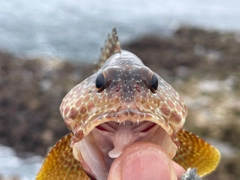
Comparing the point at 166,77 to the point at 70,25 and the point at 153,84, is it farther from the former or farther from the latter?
the point at 70,25

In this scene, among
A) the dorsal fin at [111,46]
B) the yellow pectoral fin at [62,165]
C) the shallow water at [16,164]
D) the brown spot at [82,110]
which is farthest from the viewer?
the shallow water at [16,164]

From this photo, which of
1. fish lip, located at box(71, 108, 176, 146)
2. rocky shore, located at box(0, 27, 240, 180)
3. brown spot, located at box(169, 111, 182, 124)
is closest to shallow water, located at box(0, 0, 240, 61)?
rocky shore, located at box(0, 27, 240, 180)

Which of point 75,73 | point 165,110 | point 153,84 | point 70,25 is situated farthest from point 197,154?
point 70,25

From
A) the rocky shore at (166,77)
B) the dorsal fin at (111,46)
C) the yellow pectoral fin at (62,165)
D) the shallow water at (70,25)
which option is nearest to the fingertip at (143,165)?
the yellow pectoral fin at (62,165)

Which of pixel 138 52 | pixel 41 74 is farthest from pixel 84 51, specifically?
pixel 41 74

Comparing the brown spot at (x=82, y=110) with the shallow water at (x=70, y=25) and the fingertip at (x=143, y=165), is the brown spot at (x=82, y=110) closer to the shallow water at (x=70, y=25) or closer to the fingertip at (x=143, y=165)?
the fingertip at (x=143, y=165)

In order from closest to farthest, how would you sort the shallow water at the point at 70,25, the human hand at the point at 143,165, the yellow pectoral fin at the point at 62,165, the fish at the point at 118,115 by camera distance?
the human hand at the point at 143,165, the fish at the point at 118,115, the yellow pectoral fin at the point at 62,165, the shallow water at the point at 70,25
